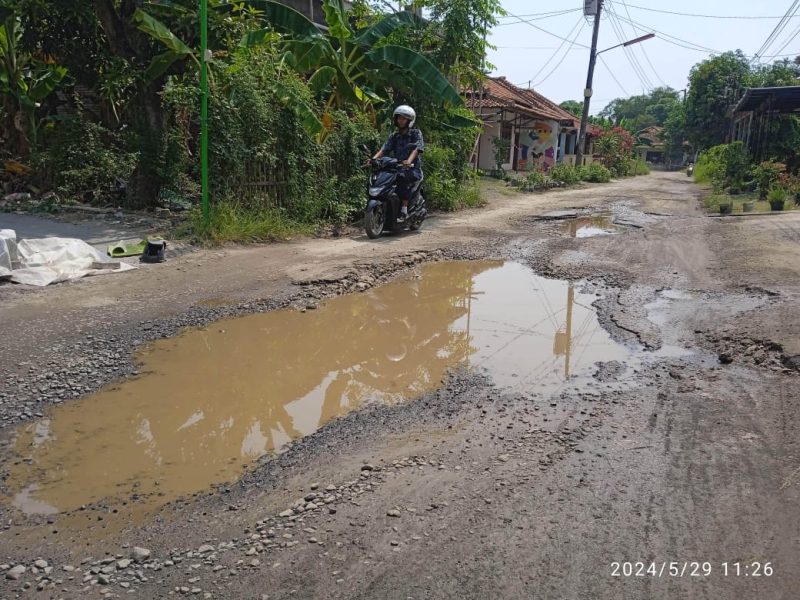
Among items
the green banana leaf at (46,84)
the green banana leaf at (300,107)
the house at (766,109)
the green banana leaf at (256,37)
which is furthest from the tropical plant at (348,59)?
the house at (766,109)

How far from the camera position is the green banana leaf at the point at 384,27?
11.5 metres

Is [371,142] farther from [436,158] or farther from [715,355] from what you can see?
Result: [715,355]

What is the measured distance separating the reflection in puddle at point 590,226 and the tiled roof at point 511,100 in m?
8.09

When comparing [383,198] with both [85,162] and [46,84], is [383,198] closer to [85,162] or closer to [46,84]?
[85,162]

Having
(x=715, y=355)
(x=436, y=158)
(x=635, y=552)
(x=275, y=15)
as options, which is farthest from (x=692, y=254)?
(x=275, y=15)

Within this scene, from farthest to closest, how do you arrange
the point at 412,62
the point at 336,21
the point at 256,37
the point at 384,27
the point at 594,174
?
the point at 594,174 → the point at 384,27 → the point at 412,62 → the point at 336,21 → the point at 256,37

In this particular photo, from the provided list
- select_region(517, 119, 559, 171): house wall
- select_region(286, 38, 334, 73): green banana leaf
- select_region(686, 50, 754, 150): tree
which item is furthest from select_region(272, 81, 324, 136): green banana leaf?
select_region(686, 50, 754, 150): tree

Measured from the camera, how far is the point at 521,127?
27875 mm

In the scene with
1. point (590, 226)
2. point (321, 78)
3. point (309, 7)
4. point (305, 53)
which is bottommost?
point (590, 226)

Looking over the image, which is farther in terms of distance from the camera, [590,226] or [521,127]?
[521,127]

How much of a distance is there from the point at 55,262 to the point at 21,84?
20.9ft

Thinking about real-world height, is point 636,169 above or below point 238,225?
above

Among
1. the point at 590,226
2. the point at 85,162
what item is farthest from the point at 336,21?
the point at 590,226

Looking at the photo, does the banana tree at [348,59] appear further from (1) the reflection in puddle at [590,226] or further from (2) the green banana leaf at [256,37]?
(1) the reflection in puddle at [590,226]
